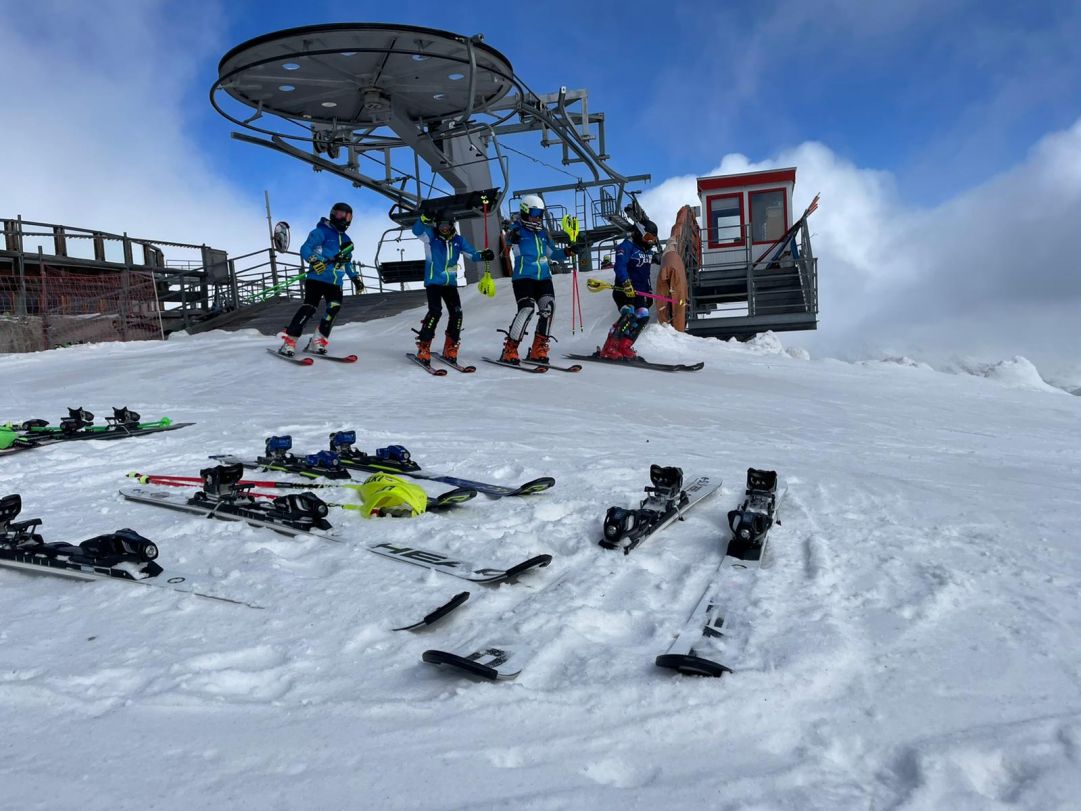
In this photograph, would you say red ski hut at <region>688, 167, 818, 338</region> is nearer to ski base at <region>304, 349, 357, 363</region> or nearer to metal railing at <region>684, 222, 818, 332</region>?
metal railing at <region>684, 222, 818, 332</region>

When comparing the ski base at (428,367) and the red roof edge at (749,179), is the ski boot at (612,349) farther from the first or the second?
the red roof edge at (749,179)

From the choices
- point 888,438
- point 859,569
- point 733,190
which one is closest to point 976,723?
point 859,569

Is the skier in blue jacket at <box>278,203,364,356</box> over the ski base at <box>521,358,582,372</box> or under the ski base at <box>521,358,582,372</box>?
over

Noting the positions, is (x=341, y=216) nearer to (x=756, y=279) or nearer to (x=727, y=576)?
(x=727, y=576)

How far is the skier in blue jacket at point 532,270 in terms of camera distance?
9016 millimetres

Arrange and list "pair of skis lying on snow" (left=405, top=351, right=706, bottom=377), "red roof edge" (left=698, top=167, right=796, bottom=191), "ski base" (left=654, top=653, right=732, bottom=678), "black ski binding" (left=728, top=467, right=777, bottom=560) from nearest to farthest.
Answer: "ski base" (left=654, top=653, right=732, bottom=678), "black ski binding" (left=728, top=467, right=777, bottom=560), "pair of skis lying on snow" (left=405, top=351, right=706, bottom=377), "red roof edge" (left=698, top=167, right=796, bottom=191)

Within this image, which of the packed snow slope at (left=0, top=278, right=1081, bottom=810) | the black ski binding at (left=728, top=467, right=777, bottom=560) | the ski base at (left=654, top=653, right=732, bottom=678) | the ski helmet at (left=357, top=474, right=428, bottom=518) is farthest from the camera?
the ski helmet at (left=357, top=474, right=428, bottom=518)

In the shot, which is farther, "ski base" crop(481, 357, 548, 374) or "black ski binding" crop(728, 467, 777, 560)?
"ski base" crop(481, 357, 548, 374)

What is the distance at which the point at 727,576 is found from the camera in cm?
268

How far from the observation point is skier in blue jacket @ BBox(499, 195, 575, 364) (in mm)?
9016

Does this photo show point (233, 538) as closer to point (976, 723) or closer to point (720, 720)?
point (720, 720)

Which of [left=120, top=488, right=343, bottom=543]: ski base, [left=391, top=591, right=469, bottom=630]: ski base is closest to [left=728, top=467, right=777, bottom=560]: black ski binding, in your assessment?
[left=391, top=591, right=469, bottom=630]: ski base

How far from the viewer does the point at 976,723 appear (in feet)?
5.57

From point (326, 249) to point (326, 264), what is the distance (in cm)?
19
